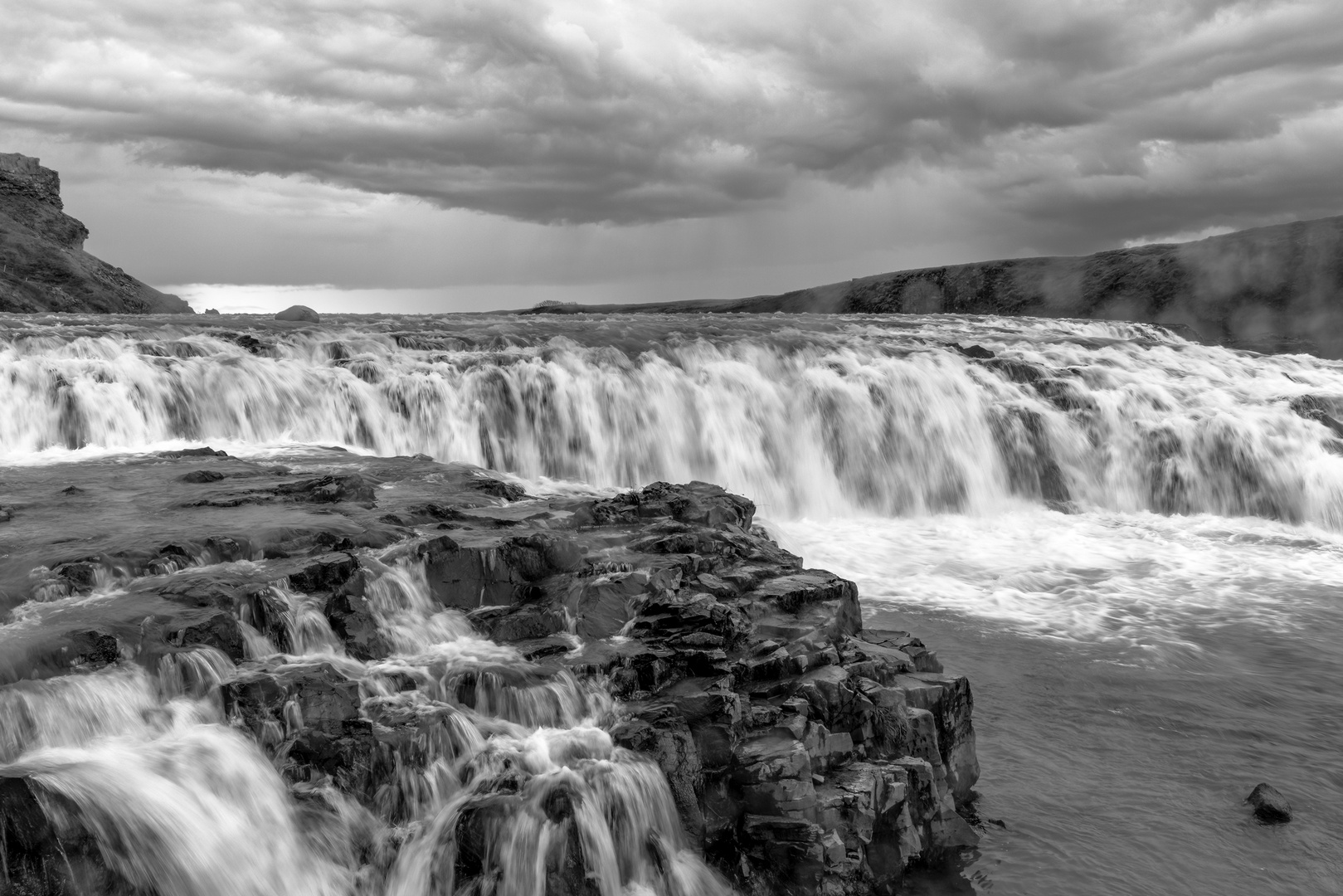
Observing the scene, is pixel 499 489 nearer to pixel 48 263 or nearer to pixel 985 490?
pixel 985 490

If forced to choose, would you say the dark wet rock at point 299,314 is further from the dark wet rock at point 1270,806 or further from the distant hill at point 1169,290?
the distant hill at point 1169,290

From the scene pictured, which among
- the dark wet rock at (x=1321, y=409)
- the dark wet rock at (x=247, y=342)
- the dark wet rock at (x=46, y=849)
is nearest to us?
the dark wet rock at (x=46, y=849)

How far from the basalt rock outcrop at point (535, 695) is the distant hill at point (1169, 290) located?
166 ft

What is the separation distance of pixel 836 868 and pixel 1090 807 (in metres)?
2.96

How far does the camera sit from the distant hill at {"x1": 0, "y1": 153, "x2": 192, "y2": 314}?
7338cm

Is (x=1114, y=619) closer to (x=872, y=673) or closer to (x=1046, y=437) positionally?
(x=872, y=673)

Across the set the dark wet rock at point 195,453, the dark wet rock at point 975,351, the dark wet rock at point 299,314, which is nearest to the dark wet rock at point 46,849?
the dark wet rock at point 195,453

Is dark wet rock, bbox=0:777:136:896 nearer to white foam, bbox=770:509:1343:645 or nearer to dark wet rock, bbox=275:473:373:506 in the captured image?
dark wet rock, bbox=275:473:373:506

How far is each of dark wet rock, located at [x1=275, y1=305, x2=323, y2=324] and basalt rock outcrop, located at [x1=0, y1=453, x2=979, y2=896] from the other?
90.8 ft

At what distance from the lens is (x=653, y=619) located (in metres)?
9.15

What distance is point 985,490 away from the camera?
75.4 ft

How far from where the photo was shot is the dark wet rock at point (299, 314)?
36619 mm

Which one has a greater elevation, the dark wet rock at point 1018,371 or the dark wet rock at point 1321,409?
the dark wet rock at point 1018,371

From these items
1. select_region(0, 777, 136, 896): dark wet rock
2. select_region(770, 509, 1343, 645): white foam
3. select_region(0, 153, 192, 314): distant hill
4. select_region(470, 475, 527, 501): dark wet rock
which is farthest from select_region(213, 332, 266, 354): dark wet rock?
select_region(0, 153, 192, 314): distant hill
